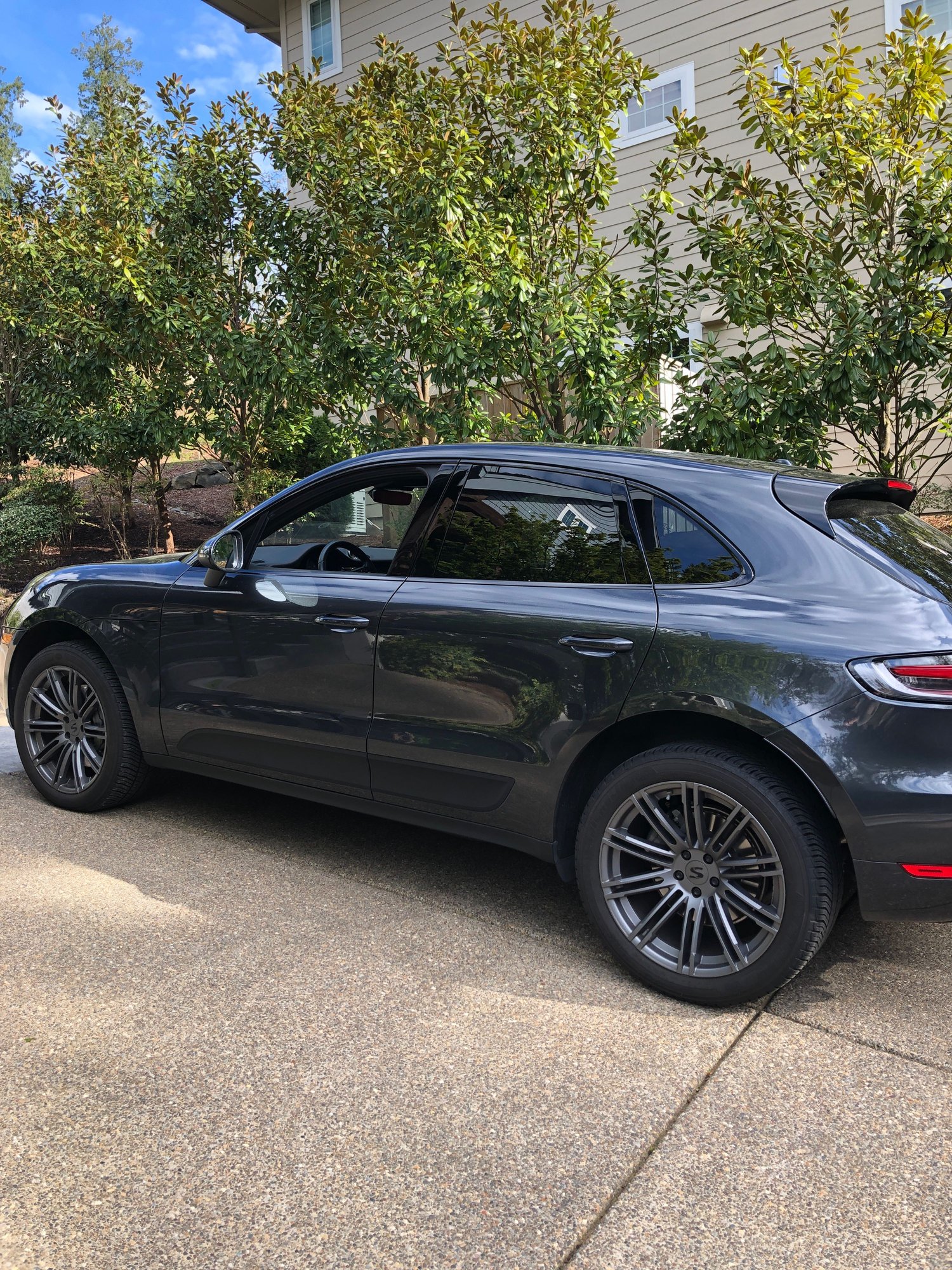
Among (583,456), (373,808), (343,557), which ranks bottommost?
(373,808)

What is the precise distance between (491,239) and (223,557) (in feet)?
11.8

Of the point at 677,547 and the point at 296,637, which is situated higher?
the point at 677,547

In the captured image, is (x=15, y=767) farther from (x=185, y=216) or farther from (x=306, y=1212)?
(x=185, y=216)

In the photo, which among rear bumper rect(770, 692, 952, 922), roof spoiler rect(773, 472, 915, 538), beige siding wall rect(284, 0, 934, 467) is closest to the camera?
rear bumper rect(770, 692, 952, 922)

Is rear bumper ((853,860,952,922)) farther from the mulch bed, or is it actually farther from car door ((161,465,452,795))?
the mulch bed

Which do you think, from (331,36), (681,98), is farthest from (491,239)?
(331,36)

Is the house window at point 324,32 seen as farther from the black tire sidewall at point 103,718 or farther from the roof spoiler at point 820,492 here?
the roof spoiler at point 820,492

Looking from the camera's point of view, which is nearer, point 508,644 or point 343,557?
point 508,644

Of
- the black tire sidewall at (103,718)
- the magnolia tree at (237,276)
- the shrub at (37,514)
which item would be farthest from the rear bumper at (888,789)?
the shrub at (37,514)

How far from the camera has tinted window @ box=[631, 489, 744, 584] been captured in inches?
121

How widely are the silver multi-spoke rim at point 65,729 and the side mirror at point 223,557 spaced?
0.93m

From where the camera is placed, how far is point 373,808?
12.3 feet

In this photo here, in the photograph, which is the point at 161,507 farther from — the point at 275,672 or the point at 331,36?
the point at 275,672

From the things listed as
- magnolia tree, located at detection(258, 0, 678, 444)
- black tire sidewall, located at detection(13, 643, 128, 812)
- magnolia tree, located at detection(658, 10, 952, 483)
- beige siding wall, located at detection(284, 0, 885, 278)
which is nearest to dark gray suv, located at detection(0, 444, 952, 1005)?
black tire sidewall, located at detection(13, 643, 128, 812)
